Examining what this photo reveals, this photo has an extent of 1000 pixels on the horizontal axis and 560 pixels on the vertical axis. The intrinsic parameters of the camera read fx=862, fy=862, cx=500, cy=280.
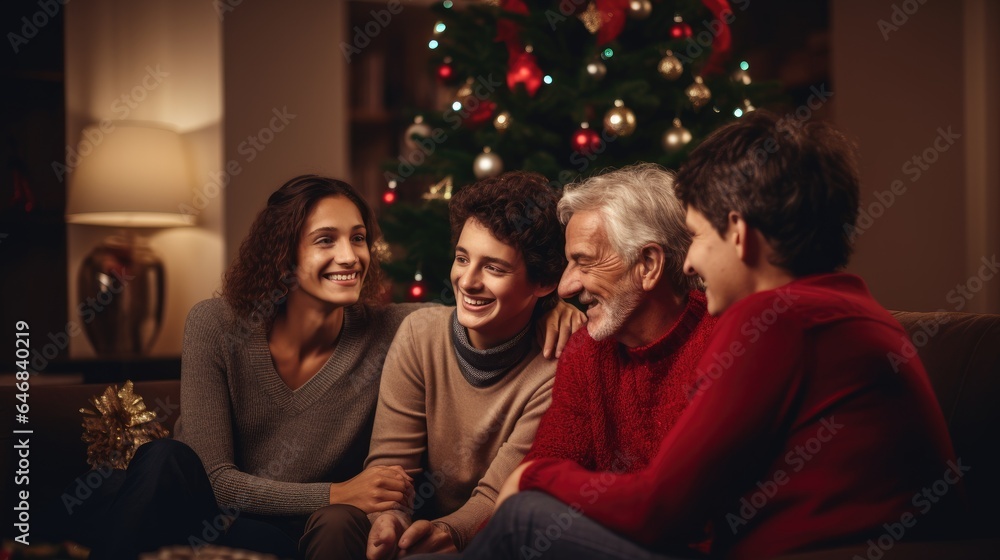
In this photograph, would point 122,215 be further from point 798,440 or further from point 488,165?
point 798,440

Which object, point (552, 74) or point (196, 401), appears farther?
point (552, 74)

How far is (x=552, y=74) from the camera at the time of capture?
104 inches

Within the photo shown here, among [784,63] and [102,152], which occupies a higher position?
[784,63]

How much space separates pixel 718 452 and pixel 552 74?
1.78m

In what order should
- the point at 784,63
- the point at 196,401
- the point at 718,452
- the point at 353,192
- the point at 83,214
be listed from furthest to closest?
1. the point at 784,63
2. the point at 83,214
3. the point at 353,192
4. the point at 196,401
5. the point at 718,452

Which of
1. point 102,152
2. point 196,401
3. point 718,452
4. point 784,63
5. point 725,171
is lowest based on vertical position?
point 196,401

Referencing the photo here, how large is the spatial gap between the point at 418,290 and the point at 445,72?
751 mm

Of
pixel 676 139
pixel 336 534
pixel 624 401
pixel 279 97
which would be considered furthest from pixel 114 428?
pixel 279 97

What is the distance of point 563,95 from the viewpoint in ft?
8.41

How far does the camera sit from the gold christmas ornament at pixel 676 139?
8.27 ft

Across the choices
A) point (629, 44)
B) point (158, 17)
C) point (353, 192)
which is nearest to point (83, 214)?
→ point (158, 17)

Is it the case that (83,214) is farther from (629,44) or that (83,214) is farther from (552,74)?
(629,44)

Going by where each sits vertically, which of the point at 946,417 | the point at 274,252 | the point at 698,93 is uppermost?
the point at 698,93

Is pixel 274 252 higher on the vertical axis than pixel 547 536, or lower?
higher
